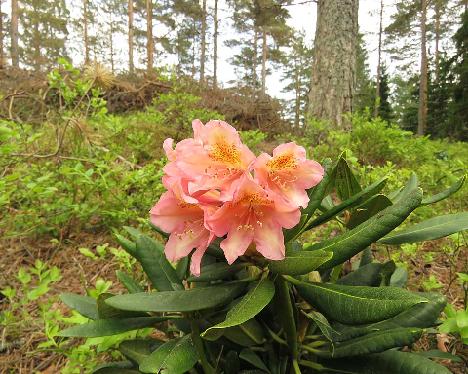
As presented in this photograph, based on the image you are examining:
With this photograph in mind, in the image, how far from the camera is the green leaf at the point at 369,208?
1012 mm

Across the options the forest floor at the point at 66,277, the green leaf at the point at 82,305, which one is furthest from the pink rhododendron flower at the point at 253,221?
the forest floor at the point at 66,277

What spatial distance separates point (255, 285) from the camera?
979 mm

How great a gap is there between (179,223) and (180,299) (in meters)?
0.20

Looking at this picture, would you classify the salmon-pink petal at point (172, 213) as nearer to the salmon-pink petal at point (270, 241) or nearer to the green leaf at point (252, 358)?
the salmon-pink petal at point (270, 241)

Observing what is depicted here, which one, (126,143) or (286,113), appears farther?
(286,113)

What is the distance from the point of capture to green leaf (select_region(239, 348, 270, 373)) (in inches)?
41.1

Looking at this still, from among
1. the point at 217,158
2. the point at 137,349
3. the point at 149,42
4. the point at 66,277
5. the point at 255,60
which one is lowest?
the point at 66,277

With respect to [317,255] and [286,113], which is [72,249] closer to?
[317,255]

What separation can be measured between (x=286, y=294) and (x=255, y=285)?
9 centimetres

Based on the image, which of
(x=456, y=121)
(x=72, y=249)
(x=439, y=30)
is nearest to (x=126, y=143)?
(x=72, y=249)

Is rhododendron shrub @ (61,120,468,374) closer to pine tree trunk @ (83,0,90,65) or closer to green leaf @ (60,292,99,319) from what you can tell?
green leaf @ (60,292,99,319)

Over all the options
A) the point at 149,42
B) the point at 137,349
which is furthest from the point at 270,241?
the point at 149,42

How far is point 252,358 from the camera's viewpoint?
3.45ft

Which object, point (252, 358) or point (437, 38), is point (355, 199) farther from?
point (437, 38)
